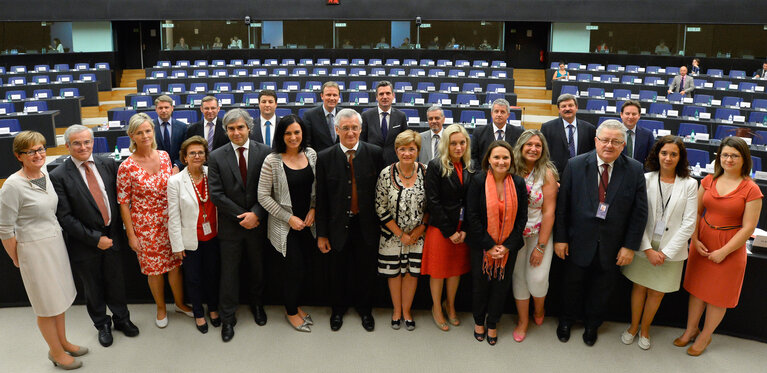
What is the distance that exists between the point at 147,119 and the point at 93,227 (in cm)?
74

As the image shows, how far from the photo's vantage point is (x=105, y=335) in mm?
3678

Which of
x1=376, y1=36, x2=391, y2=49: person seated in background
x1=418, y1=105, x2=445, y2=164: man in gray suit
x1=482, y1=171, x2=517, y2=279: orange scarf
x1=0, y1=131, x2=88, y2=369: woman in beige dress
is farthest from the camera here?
x1=376, y1=36, x2=391, y2=49: person seated in background

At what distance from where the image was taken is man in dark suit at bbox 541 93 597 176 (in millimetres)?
4750

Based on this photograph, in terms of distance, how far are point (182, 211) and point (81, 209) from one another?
1.87ft

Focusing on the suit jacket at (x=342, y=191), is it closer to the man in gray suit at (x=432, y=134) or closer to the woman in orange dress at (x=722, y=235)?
the man in gray suit at (x=432, y=134)


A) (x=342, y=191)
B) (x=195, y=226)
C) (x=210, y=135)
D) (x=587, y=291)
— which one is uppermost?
(x=210, y=135)

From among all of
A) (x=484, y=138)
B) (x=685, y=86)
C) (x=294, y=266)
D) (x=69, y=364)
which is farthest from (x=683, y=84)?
(x=69, y=364)

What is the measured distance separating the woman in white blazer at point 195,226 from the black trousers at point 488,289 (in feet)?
5.67

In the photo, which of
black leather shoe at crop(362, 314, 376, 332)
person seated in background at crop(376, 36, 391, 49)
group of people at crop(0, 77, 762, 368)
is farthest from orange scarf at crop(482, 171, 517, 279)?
person seated in background at crop(376, 36, 391, 49)

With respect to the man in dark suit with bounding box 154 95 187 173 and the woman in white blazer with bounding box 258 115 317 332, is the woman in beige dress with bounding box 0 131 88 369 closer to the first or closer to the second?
the woman in white blazer with bounding box 258 115 317 332

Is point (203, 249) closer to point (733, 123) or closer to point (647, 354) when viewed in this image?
point (647, 354)

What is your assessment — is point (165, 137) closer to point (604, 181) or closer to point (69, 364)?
point (69, 364)

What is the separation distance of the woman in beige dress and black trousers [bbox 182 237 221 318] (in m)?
0.70

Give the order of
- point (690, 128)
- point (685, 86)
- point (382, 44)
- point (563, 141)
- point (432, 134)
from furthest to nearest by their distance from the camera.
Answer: point (382, 44) → point (685, 86) → point (690, 128) → point (563, 141) → point (432, 134)
